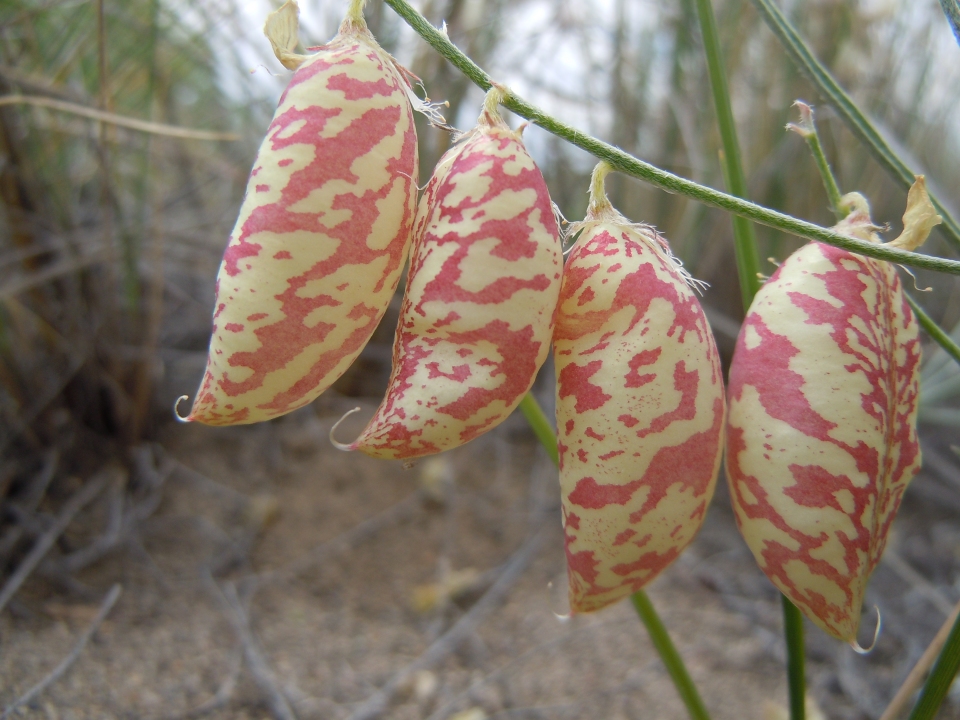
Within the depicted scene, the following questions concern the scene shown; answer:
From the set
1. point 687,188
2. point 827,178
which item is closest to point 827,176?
point 827,178

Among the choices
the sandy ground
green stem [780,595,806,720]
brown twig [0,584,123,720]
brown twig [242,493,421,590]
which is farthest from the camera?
brown twig [242,493,421,590]

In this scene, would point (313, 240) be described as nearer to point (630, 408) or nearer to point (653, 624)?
point (630, 408)

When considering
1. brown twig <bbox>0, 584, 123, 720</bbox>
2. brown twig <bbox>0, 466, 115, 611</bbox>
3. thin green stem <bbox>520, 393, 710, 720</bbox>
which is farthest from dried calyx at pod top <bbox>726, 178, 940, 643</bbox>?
brown twig <bbox>0, 466, 115, 611</bbox>

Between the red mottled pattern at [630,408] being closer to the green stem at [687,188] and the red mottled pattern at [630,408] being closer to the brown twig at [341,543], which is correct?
the green stem at [687,188]

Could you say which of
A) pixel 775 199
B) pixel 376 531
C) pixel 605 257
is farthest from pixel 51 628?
pixel 775 199

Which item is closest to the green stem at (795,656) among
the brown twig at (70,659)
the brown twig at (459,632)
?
the brown twig at (459,632)

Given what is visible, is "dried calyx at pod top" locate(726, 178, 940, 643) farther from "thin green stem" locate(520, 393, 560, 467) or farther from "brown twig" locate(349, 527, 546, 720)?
"brown twig" locate(349, 527, 546, 720)
